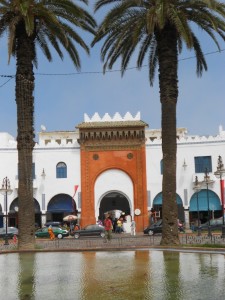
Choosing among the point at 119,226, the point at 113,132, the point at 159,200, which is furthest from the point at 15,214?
Result: the point at 159,200

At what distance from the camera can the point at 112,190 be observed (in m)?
45.5

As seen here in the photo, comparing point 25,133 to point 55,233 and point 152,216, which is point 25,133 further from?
point 152,216

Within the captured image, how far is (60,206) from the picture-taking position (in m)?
45.6

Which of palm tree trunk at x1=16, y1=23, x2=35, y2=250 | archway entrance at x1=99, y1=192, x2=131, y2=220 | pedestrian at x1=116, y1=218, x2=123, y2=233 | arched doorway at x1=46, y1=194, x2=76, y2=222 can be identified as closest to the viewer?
palm tree trunk at x1=16, y1=23, x2=35, y2=250

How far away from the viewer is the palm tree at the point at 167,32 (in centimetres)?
1953

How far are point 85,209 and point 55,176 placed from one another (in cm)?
442

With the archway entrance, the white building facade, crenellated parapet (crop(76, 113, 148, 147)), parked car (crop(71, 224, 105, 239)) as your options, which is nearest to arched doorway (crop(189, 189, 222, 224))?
the white building facade

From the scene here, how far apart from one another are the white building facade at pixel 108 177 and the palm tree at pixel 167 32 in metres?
23.9

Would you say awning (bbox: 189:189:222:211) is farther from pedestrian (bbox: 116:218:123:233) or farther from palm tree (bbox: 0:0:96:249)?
palm tree (bbox: 0:0:96:249)

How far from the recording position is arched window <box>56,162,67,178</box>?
45.8 meters

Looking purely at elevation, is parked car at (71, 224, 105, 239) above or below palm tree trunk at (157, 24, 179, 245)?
below

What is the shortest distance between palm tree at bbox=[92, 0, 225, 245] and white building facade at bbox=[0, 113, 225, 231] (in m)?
23.9

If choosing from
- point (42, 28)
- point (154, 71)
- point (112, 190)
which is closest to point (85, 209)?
point (112, 190)

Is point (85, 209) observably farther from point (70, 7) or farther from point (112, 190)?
point (70, 7)
